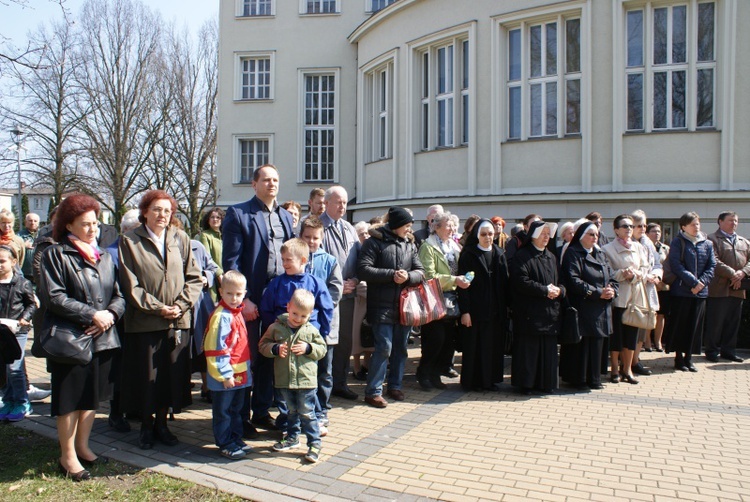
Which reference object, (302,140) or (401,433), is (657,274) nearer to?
(401,433)

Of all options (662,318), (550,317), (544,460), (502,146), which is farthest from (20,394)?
(502,146)

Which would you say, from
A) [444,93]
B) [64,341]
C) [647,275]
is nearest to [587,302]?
[647,275]

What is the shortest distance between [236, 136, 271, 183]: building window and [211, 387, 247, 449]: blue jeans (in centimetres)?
1972

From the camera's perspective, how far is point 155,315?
507 cm

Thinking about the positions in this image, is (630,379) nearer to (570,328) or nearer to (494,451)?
(570,328)

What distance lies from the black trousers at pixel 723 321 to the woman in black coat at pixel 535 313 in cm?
359

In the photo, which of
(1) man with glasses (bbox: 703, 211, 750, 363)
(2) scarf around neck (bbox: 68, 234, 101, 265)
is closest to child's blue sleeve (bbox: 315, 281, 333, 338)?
(2) scarf around neck (bbox: 68, 234, 101, 265)

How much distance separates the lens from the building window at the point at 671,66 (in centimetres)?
1258

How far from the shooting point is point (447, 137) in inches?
622

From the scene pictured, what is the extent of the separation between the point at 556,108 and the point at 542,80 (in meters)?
0.72

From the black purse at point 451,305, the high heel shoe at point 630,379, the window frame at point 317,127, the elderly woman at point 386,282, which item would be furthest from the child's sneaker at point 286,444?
the window frame at point 317,127

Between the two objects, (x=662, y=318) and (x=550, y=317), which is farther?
(x=662, y=318)

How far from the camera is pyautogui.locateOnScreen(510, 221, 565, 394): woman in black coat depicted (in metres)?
7.11

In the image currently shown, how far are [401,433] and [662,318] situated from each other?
6.37m
